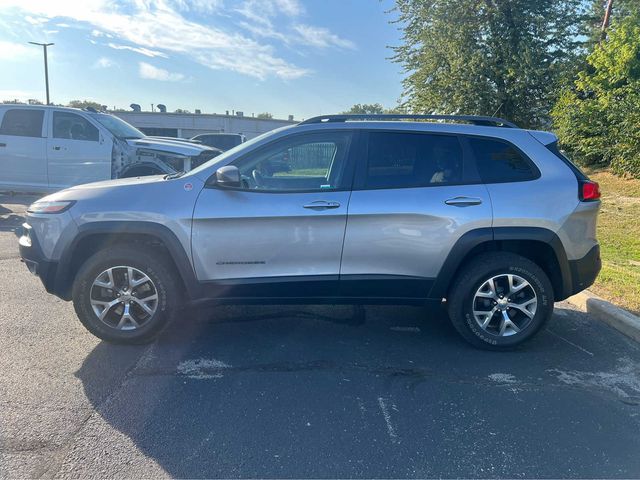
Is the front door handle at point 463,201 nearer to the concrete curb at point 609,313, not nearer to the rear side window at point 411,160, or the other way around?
the rear side window at point 411,160

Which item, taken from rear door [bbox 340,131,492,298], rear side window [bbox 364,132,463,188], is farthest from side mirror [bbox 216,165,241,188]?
rear side window [bbox 364,132,463,188]

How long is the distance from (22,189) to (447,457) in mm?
9778

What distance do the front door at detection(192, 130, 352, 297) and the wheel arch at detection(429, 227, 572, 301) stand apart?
941 millimetres

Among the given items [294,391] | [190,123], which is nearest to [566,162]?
[294,391]

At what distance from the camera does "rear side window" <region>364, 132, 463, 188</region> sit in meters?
3.76

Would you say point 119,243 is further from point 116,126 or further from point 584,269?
point 116,126

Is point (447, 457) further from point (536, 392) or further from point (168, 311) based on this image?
point (168, 311)

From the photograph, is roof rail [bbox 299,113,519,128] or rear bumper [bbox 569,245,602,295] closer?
rear bumper [bbox 569,245,602,295]

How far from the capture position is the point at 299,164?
3.92 meters

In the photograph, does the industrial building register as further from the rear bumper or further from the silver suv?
the rear bumper

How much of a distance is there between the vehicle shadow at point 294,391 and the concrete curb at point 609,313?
0.74m

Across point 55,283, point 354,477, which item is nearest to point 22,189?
point 55,283

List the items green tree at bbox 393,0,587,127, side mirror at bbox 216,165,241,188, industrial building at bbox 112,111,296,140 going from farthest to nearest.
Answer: industrial building at bbox 112,111,296,140 < green tree at bbox 393,0,587,127 < side mirror at bbox 216,165,241,188

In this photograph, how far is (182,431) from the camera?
8.89 feet
